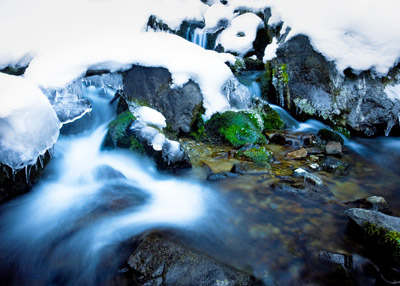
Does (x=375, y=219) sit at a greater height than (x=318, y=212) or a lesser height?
greater

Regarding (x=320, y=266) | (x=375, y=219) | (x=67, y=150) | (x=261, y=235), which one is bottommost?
(x=67, y=150)

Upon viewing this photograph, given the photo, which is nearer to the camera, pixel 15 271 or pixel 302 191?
pixel 15 271

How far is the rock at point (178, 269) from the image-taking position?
83.9 inches

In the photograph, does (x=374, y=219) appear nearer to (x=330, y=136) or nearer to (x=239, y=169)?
(x=239, y=169)

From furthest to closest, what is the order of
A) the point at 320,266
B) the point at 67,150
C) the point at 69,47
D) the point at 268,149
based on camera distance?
the point at 268,149 < the point at 69,47 < the point at 67,150 < the point at 320,266

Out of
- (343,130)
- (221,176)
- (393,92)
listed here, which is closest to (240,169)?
(221,176)

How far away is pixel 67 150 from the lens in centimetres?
468

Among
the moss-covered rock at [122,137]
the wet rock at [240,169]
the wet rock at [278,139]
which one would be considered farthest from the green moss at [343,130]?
the moss-covered rock at [122,137]

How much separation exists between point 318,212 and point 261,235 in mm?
961

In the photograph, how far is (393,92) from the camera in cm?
601

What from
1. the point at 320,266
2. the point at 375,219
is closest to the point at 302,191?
the point at 375,219

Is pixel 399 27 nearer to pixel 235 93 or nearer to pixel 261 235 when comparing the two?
pixel 235 93

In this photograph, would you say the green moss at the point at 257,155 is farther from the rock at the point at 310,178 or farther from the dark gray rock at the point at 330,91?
the dark gray rock at the point at 330,91

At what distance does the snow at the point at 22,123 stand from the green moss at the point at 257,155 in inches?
135
